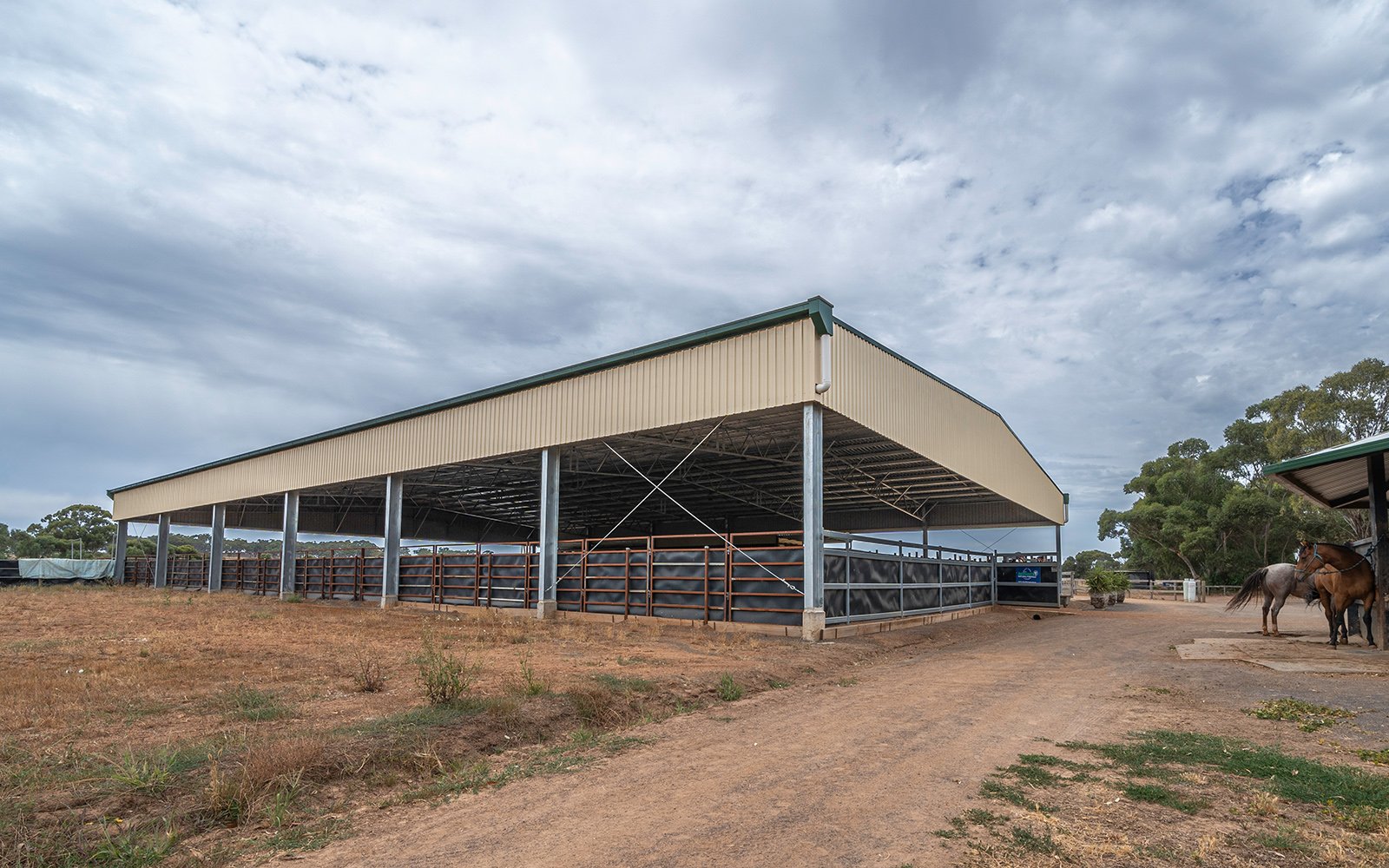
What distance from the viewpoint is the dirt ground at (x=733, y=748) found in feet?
16.1

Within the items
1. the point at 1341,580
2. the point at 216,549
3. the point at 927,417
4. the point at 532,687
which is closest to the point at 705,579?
the point at 927,417

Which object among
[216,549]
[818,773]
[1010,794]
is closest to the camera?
[1010,794]

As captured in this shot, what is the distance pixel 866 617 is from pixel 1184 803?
1426cm

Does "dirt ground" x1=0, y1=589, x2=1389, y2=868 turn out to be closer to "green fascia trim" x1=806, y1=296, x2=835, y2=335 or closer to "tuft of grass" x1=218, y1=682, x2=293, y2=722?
"tuft of grass" x1=218, y1=682, x2=293, y2=722

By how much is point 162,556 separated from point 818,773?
57.2 metres

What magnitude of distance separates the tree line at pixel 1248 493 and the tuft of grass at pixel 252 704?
54768mm

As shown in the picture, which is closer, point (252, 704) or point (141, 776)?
point (141, 776)

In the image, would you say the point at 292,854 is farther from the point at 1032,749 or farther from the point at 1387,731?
the point at 1387,731

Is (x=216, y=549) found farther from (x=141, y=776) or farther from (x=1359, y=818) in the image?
(x=1359, y=818)

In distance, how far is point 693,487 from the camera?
36.1m

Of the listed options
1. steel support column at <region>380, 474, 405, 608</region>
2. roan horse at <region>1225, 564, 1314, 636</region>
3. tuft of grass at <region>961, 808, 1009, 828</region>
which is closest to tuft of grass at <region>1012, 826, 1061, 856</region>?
tuft of grass at <region>961, 808, 1009, 828</region>

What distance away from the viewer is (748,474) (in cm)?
3198

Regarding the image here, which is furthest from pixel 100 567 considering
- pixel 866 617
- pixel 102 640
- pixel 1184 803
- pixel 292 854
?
pixel 1184 803

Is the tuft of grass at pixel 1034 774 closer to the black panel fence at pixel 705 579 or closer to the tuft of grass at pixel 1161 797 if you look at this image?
the tuft of grass at pixel 1161 797
